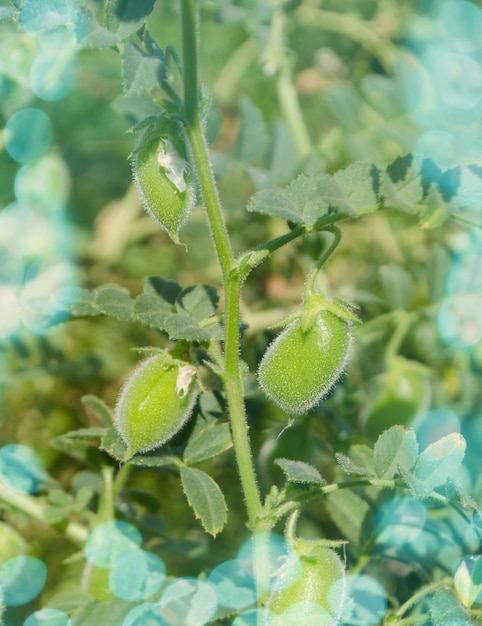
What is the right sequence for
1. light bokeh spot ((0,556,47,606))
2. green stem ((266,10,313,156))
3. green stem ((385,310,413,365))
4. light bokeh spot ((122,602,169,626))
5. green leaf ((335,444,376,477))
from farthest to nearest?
green stem ((266,10,313,156))
green stem ((385,310,413,365))
light bokeh spot ((0,556,47,606))
light bokeh spot ((122,602,169,626))
green leaf ((335,444,376,477))

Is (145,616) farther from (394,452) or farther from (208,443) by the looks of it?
(394,452)

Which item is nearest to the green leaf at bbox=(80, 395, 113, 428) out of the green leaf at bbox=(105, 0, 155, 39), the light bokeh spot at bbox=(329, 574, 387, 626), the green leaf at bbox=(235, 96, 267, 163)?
the light bokeh spot at bbox=(329, 574, 387, 626)

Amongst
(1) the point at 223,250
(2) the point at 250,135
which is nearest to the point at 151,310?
(1) the point at 223,250

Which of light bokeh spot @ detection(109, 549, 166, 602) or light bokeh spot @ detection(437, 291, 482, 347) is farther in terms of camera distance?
light bokeh spot @ detection(437, 291, 482, 347)

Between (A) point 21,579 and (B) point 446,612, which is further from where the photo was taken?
(A) point 21,579

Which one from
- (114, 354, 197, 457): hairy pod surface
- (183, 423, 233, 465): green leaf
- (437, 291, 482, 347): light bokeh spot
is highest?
(114, 354, 197, 457): hairy pod surface

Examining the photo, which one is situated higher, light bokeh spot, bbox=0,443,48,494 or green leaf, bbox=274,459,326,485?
green leaf, bbox=274,459,326,485

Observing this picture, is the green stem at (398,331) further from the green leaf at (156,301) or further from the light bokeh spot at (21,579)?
the light bokeh spot at (21,579)

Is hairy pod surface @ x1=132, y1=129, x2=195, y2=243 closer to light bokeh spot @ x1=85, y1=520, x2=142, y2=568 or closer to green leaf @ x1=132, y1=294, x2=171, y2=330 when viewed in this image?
green leaf @ x1=132, y1=294, x2=171, y2=330
